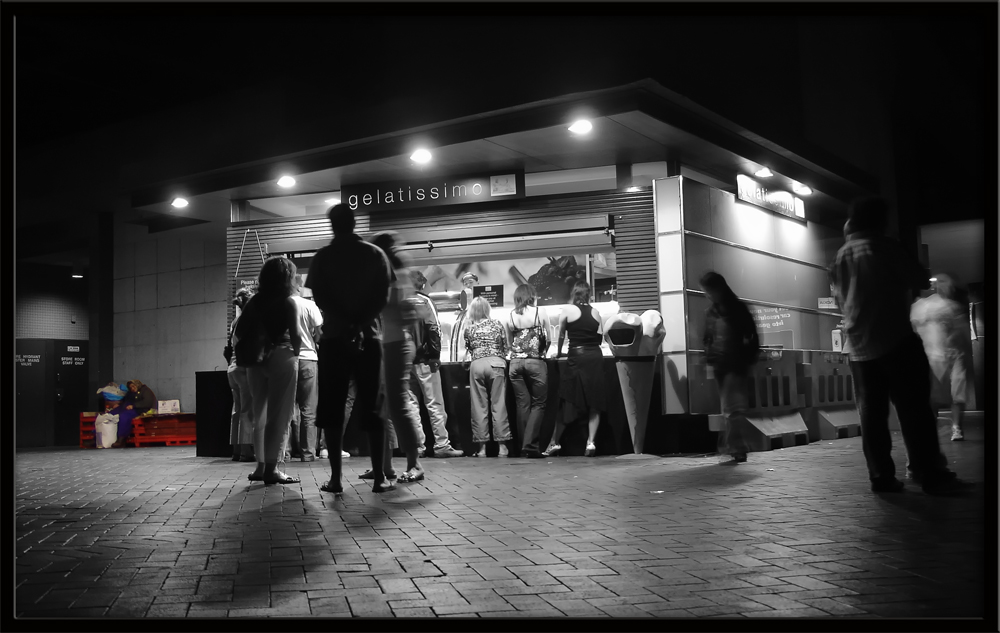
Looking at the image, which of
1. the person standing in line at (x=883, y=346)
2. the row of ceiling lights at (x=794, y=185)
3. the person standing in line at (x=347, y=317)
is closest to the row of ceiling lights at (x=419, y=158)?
the row of ceiling lights at (x=794, y=185)

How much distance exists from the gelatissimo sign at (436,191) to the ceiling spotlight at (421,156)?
69 centimetres

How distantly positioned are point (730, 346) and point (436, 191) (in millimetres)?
5437

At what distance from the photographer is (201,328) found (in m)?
16.2

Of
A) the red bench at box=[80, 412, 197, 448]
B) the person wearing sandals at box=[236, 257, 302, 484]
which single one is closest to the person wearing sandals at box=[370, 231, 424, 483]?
the person wearing sandals at box=[236, 257, 302, 484]

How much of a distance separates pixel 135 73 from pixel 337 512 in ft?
25.6

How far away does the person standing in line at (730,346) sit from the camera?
744 cm

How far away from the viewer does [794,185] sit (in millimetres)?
12312

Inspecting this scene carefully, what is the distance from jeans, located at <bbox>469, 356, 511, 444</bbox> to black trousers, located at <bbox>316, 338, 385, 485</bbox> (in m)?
4.21

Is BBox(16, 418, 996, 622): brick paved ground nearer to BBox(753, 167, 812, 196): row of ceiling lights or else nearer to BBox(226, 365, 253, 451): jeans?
BBox(226, 365, 253, 451): jeans

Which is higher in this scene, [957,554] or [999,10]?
[999,10]

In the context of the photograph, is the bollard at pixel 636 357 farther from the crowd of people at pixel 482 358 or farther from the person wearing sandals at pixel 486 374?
the person wearing sandals at pixel 486 374

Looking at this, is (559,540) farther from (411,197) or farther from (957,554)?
(411,197)

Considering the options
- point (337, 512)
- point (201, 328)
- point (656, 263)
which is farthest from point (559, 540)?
point (201, 328)

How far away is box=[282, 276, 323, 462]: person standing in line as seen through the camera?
25.6 feet
